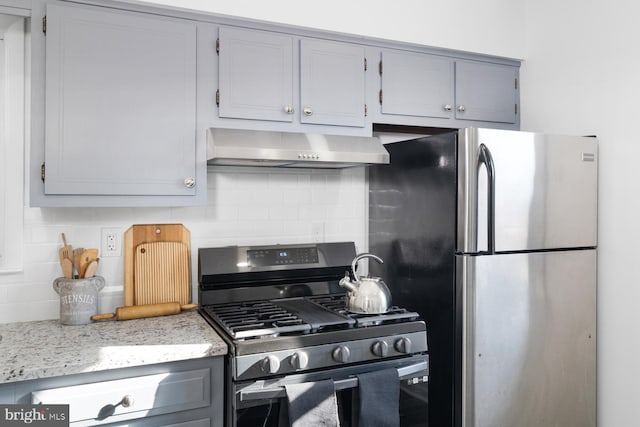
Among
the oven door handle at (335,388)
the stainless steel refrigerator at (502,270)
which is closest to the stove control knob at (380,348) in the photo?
the oven door handle at (335,388)

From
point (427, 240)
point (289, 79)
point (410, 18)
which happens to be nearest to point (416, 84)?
point (410, 18)

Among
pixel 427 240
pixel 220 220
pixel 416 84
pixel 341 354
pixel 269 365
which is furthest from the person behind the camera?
pixel 416 84

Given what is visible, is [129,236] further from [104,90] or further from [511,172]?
[511,172]

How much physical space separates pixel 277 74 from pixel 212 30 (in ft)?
1.10

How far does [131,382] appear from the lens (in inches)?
67.6

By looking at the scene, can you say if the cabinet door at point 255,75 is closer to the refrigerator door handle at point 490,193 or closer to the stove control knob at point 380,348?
the refrigerator door handle at point 490,193

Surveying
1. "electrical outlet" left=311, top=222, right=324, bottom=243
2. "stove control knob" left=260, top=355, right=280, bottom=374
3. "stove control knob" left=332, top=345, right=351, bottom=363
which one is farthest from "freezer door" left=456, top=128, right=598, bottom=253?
"stove control knob" left=260, top=355, right=280, bottom=374

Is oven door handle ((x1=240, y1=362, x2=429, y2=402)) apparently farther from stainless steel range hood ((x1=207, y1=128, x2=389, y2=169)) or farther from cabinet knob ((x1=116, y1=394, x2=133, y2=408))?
stainless steel range hood ((x1=207, y1=128, x2=389, y2=169))

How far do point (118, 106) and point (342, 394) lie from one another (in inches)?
56.5

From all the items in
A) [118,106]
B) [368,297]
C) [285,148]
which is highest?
[118,106]

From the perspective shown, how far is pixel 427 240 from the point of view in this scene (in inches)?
95.6

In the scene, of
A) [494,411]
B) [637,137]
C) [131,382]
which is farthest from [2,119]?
[637,137]

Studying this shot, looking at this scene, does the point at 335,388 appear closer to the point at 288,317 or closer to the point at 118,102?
the point at 288,317

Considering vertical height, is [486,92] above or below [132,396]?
above
